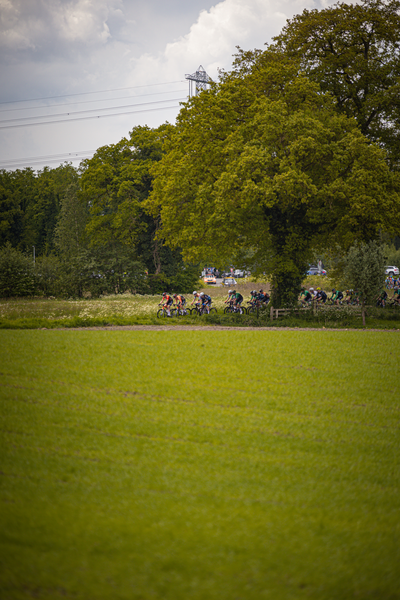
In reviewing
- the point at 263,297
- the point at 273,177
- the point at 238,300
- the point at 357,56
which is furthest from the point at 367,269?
the point at 357,56

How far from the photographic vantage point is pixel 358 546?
192 inches

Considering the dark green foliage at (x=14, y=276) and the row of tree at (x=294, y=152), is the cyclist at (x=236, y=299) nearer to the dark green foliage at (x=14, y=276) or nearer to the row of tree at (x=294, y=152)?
the row of tree at (x=294, y=152)

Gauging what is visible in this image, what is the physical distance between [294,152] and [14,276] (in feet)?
77.4

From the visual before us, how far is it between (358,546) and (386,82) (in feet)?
95.7

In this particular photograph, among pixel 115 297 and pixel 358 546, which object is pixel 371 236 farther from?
pixel 358 546

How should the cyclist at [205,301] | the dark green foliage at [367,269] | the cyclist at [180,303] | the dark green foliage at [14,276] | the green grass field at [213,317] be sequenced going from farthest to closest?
1. the dark green foliage at [14,276]
2. the cyclist at [205,301]
3. the cyclist at [180,303]
4. the dark green foliage at [367,269]
5. the green grass field at [213,317]

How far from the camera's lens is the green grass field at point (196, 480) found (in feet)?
14.0

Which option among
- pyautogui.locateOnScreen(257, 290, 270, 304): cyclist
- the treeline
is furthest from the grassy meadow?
the treeline

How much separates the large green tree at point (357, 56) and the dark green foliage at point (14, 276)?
918 inches

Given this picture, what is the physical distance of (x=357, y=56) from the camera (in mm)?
26906

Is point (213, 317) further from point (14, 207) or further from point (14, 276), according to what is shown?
point (14, 207)

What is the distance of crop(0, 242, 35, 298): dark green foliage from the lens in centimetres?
3541

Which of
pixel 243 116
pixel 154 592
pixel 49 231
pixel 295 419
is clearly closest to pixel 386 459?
pixel 295 419

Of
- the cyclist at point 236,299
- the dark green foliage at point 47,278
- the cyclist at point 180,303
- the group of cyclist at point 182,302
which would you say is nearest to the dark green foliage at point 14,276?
the dark green foliage at point 47,278
